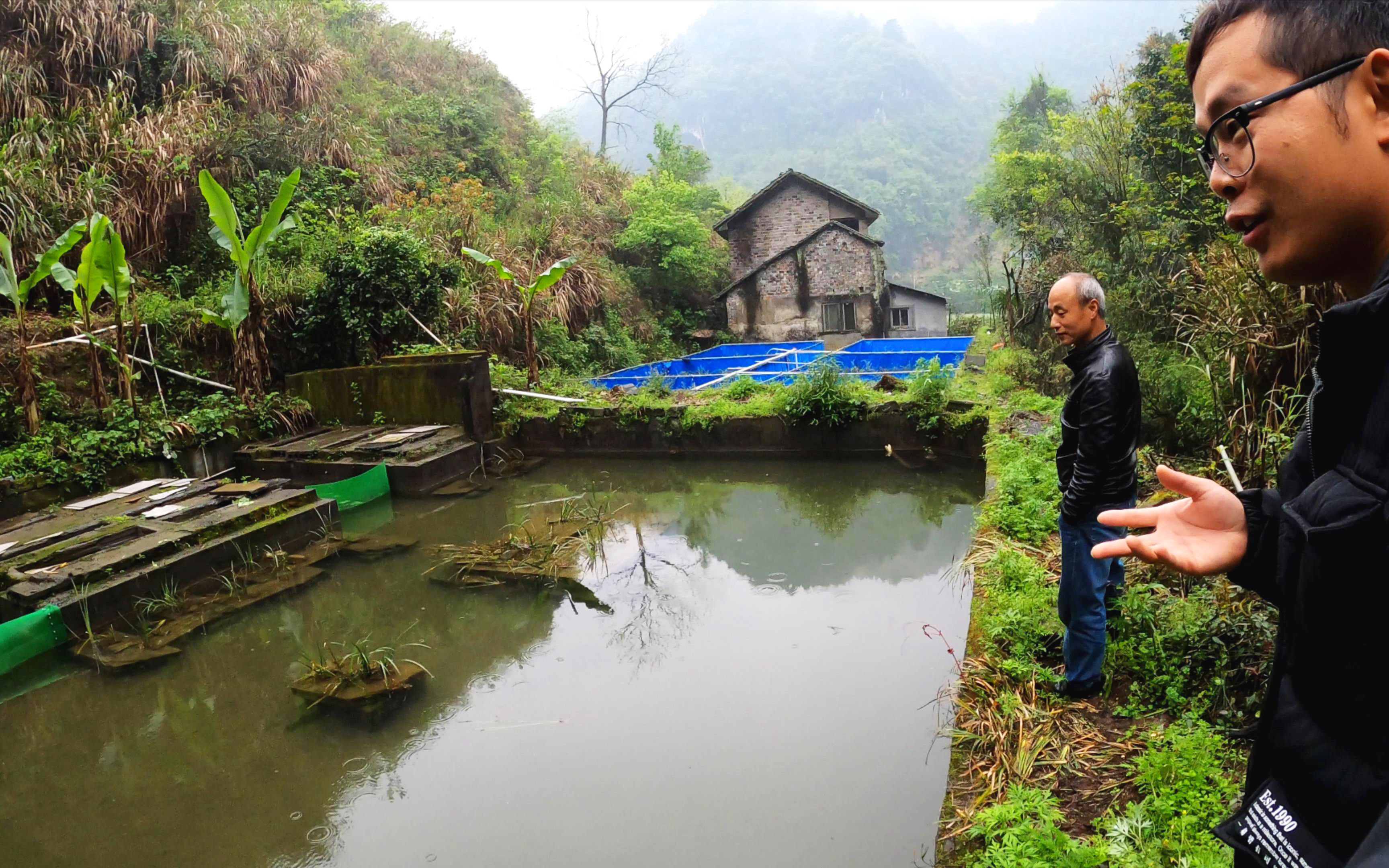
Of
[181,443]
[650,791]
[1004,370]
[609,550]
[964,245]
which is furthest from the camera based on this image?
[964,245]

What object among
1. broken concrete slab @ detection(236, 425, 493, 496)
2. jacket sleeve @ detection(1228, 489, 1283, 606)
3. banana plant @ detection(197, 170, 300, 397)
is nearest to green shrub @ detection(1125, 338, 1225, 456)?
jacket sleeve @ detection(1228, 489, 1283, 606)

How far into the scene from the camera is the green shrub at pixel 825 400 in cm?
816

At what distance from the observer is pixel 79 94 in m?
11.3

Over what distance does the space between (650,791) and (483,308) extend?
380 inches

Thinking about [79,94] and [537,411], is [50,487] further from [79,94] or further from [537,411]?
[79,94]

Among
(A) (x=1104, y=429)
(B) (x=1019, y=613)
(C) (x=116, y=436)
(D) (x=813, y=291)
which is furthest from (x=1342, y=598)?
(D) (x=813, y=291)

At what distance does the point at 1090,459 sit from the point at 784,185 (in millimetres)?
20753

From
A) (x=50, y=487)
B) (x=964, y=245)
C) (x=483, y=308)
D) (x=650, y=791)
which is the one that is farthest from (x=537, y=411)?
(x=964, y=245)

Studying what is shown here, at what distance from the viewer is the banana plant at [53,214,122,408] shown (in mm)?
7082

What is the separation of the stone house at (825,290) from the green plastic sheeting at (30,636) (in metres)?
17.3

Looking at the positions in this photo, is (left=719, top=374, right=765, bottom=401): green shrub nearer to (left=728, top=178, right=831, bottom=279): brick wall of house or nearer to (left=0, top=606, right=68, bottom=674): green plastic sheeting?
(left=0, top=606, right=68, bottom=674): green plastic sheeting

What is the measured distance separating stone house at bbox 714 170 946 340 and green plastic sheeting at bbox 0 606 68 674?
17.3 m

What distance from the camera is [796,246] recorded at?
20.2m

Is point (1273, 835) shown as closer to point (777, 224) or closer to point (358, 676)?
point (358, 676)
